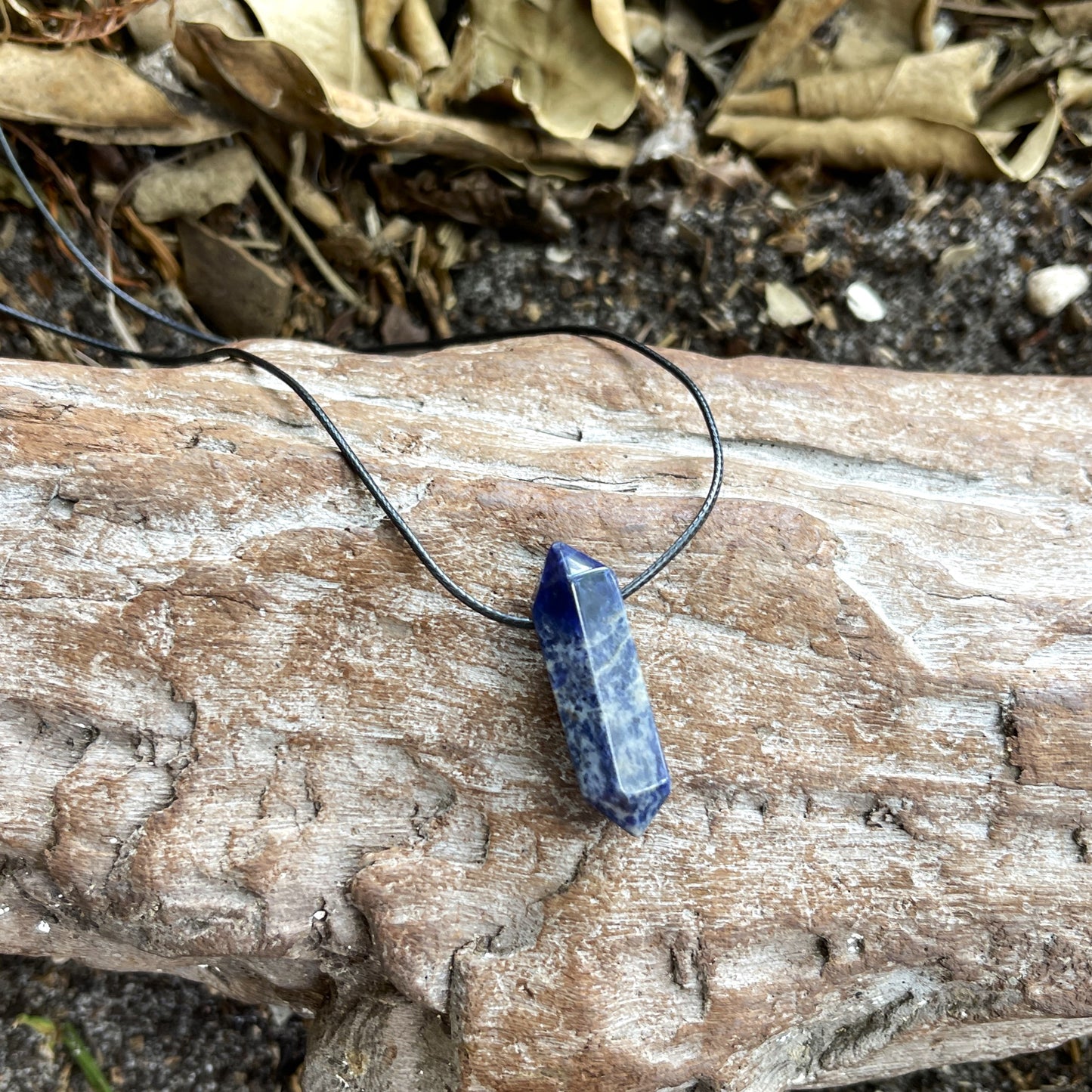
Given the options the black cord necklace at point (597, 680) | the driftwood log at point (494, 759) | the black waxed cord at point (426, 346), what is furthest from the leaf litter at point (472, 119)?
the black cord necklace at point (597, 680)

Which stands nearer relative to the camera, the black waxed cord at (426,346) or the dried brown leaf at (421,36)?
the black waxed cord at (426,346)

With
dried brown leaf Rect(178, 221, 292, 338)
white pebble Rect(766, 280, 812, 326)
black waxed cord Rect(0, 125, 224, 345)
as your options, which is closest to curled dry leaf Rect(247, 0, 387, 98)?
dried brown leaf Rect(178, 221, 292, 338)

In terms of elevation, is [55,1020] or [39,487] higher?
[39,487]

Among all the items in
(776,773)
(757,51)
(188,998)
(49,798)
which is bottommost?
(188,998)

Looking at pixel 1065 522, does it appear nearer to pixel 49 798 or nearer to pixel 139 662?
pixel 139 662

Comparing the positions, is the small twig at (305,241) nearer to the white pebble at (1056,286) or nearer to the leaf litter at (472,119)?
the leaf litter at (472,119)

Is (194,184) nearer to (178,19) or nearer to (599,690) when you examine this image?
(178,19)

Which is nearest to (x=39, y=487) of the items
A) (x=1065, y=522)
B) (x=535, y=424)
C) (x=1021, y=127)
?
(x=535, y=424)

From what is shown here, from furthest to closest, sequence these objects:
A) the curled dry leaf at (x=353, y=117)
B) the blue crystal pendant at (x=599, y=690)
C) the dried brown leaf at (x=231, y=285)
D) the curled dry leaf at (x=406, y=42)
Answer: the dried brown leaf at (x=231, y=285), the curled dry leaf at (x=406, y=42), the curled dry leaf at (x=353, y=117), the blue crystal pendant at (x=599, y=690)

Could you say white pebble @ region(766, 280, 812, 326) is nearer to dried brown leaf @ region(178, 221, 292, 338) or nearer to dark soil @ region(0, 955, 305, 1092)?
dried brown leaf @ region(178, 221, 292, 338)
